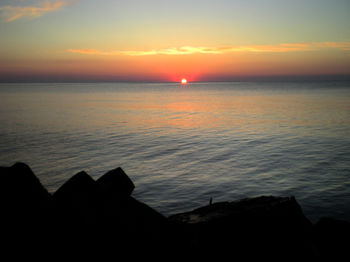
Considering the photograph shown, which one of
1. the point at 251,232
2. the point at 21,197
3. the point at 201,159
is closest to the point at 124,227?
the point at 21,197

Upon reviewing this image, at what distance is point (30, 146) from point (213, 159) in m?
17.1

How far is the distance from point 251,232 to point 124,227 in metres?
2.87

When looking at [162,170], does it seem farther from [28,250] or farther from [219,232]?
[28,250]

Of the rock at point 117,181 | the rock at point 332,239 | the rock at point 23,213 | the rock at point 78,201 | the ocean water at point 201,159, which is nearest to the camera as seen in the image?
the rock at point 23,213

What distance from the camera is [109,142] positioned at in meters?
29.5

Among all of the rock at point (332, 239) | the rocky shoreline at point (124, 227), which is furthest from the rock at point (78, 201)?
the rock at point (332, 239)

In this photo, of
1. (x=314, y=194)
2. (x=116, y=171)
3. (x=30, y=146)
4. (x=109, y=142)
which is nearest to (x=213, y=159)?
(x=314, y=194)

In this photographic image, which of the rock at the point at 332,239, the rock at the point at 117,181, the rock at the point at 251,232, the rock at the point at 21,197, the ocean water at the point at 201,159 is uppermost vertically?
the rock at the point at 21,197

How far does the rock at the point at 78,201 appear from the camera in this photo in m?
5.52

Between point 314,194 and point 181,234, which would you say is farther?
point 314,194

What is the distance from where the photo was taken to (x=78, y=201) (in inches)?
227

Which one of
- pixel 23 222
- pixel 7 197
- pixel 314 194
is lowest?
pixel 314 194

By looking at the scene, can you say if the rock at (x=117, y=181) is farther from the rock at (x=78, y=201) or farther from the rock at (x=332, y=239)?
the rock at (x=332, y=239)

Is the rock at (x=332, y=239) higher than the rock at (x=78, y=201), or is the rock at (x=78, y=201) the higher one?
the rock at (x=78, y=201)
